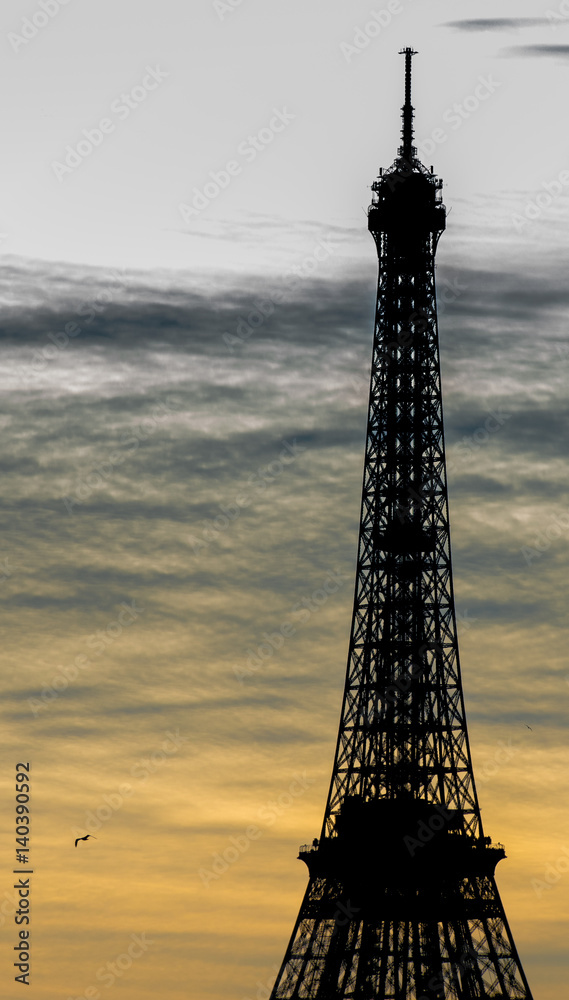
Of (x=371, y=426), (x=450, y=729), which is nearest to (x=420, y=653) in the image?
(x=450, y=729)

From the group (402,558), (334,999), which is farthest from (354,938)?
(402,558)

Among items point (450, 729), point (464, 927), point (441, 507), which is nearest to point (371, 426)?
point (441, 507)

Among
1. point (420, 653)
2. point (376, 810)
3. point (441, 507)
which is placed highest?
point (441, 507)

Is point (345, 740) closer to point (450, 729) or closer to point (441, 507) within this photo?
point (450, 729)

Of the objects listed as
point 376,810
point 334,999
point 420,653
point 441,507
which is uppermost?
point 441,507

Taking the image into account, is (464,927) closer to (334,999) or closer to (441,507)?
(334,999)

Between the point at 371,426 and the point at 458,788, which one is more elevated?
the point at 371,426

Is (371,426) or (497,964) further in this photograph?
(371,426)

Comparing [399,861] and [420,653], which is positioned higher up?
[420,653]
